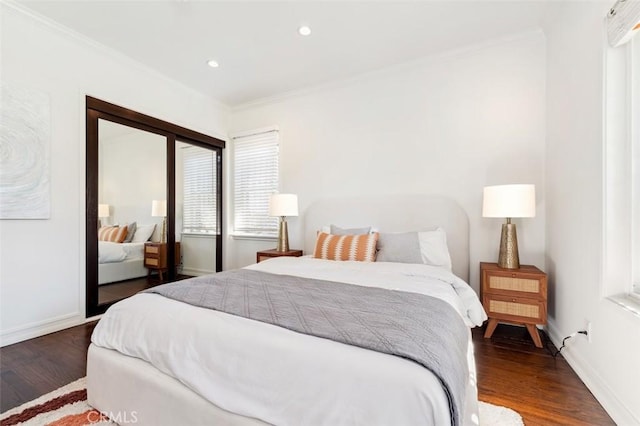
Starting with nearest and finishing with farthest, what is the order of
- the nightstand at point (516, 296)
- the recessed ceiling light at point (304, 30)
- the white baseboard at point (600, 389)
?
1. the white baseboard at point (600, 389)
2. the nightstand at point (516, 296)
3. the recessed ceiling light at point (304, 30)

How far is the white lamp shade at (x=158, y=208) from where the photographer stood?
3.57 metres

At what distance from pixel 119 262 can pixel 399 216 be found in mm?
3201

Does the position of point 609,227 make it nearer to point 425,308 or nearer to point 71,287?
point 425,308

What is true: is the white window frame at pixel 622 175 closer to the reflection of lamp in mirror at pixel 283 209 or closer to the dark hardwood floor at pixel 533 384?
the dark hardwood floor at pixel 533 384

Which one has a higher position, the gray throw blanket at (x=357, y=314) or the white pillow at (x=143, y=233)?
the white pillow at (x=143, y=233)

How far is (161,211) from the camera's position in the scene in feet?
12.0

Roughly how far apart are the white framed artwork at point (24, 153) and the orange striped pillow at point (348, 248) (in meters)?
2.54

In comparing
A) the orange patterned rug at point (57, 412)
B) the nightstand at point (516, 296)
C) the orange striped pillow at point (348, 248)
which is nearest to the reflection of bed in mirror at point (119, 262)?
the orange patterned rug at point (57, 412)

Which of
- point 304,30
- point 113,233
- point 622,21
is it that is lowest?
point 113,233

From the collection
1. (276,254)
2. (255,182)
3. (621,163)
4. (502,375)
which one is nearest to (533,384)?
(502,375)

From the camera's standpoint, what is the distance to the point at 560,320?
89.8 inches

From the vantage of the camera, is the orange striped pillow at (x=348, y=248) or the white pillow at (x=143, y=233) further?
the white pillow at (x=143, y=233)

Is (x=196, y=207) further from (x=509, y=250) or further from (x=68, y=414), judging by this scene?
(x=509, y=250)

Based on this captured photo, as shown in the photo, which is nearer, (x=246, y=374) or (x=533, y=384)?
(x=246, y=374)
